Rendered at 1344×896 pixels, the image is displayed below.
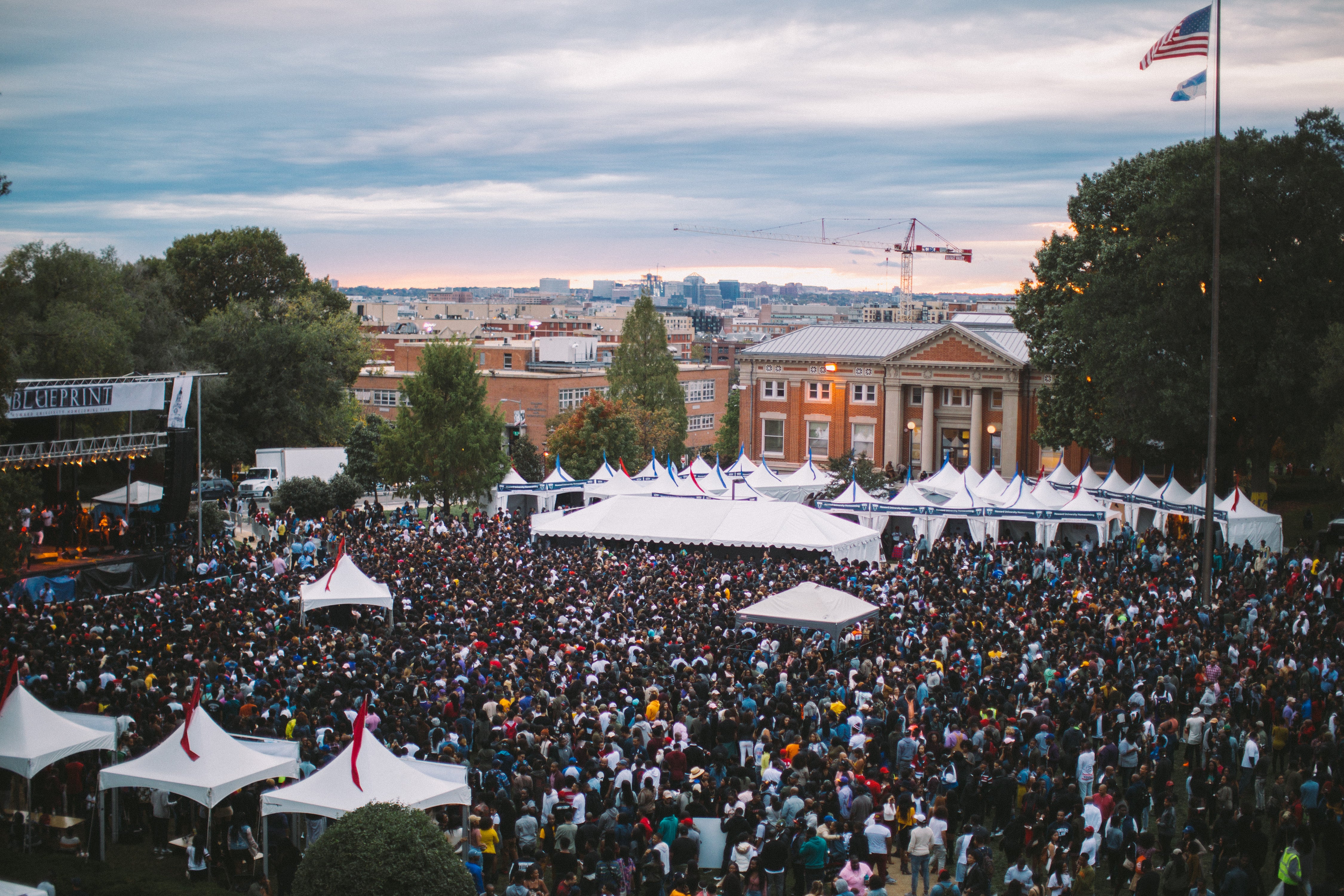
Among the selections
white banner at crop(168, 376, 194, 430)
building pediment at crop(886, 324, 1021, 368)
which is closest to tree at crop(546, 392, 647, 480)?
building pediment at crop(886, 324, 1021, 368)

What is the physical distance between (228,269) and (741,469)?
121 feet

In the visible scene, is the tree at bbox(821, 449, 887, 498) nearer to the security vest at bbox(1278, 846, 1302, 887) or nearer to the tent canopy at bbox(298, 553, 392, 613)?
the tent canopy at bbox(298, 553, 392, 613)

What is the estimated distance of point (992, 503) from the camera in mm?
35219

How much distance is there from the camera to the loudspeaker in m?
29.8

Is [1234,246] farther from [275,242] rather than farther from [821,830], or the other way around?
[275,242]

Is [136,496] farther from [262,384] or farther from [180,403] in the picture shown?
[262,384]

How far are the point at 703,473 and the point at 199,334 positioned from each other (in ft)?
83.2

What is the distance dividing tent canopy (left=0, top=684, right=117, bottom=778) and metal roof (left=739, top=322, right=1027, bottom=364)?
155 ft

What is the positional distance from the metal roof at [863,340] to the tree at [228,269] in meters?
28.2

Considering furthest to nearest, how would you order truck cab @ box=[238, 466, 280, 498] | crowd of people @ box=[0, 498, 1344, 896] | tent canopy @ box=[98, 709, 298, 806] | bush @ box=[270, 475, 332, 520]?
truck cab @ box=[238, 466, 280, 498], bush @ box=[270, 475, 332, 520], tent canopy @ box=[98, 709, 298, 806], crowd of people @ box=[0, 498, 1344, 896]

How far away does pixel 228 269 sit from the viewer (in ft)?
213

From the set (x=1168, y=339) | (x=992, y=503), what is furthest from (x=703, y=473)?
(x=1168, y=339)

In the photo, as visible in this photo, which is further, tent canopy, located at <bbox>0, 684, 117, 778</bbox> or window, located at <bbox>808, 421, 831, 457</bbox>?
window, located at <bbox>808, 421, 831, 457</bbox>

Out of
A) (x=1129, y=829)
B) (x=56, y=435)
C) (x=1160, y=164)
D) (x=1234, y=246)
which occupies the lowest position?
(x=1129, y=829)
